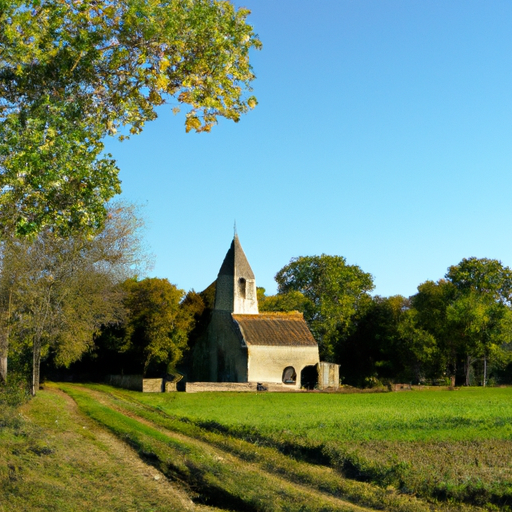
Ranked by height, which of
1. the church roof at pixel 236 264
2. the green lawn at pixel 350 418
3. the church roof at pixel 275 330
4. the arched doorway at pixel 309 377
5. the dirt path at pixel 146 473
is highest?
the church roof at pixel 236 264

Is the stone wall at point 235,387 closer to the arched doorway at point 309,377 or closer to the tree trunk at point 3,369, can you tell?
the arched doorway at point 309,377

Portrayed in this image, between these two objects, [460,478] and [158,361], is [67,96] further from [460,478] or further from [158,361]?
[158,361]

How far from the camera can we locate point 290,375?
49031mm

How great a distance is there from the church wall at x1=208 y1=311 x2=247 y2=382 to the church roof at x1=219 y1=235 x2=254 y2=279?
3.71 metres

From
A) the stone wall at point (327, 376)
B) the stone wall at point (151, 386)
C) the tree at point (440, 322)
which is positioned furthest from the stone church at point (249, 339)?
the tree at point (440, 322)

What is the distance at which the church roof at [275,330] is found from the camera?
47.8 m

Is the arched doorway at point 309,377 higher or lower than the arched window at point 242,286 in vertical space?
lower

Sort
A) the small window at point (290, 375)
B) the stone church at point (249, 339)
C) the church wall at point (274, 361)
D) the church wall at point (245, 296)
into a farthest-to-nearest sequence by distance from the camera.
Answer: the church wall at point (245, 296) → the small window at point (290, 375) → the stone church at point (249, 339) → the church wall at point (274, 361)

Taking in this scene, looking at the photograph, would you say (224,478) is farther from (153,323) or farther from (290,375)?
(153,323)

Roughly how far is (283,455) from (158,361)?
117 feet

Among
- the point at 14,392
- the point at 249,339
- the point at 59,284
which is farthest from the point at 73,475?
the point at 249,339

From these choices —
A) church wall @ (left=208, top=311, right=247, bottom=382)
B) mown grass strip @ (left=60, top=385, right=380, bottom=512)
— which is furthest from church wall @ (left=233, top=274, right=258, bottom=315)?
mown grass strip @ (left=60, top=385, right=380, bottom=512)

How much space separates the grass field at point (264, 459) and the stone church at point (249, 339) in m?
20.7

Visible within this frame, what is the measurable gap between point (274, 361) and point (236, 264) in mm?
10016
